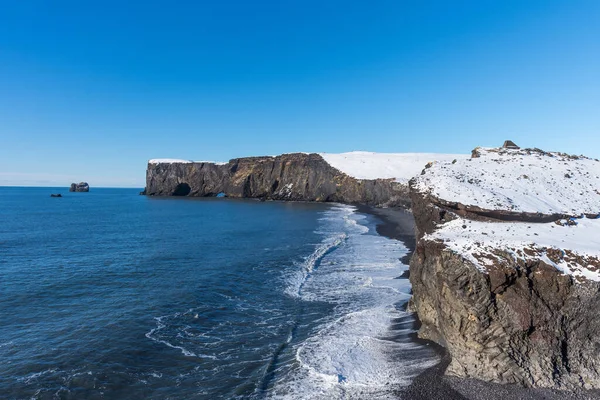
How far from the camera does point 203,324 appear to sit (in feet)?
61.5

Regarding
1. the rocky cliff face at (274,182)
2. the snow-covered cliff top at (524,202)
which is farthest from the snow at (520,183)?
the rocky cliff face at (274,182)

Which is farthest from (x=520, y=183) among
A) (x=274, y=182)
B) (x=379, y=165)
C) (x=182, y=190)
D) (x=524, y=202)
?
(x=182, y=190)

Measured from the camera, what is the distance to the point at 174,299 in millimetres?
22188

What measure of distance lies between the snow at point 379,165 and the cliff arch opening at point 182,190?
192 ft

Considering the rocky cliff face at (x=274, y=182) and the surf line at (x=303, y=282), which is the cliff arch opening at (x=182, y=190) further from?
the surf line at (x=303, y=282)

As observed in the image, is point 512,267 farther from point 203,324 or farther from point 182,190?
point 182,190

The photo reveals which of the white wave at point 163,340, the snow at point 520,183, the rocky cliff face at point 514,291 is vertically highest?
the snow at point 520,183

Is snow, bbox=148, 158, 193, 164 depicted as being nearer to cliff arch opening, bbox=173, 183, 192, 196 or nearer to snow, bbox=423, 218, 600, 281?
cliff arch opening, bbox=173, 183, 192, 196

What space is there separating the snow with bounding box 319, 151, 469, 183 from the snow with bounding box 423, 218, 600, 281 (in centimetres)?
7354

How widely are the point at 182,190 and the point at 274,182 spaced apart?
43.9 metres

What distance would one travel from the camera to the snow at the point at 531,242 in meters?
13.2

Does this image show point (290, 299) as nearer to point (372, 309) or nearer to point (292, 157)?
point (372, 309)

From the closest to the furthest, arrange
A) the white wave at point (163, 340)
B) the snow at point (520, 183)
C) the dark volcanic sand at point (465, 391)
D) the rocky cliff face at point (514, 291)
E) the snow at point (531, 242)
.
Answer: the dark volcanic sand at point (465, 391) < the rocky cliff face at point (514, 291) < the snow at point (531, 242) < the white wave at point (163, 340) < the snow at point (520, 183)

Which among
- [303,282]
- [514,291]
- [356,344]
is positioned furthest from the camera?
[303,282]
